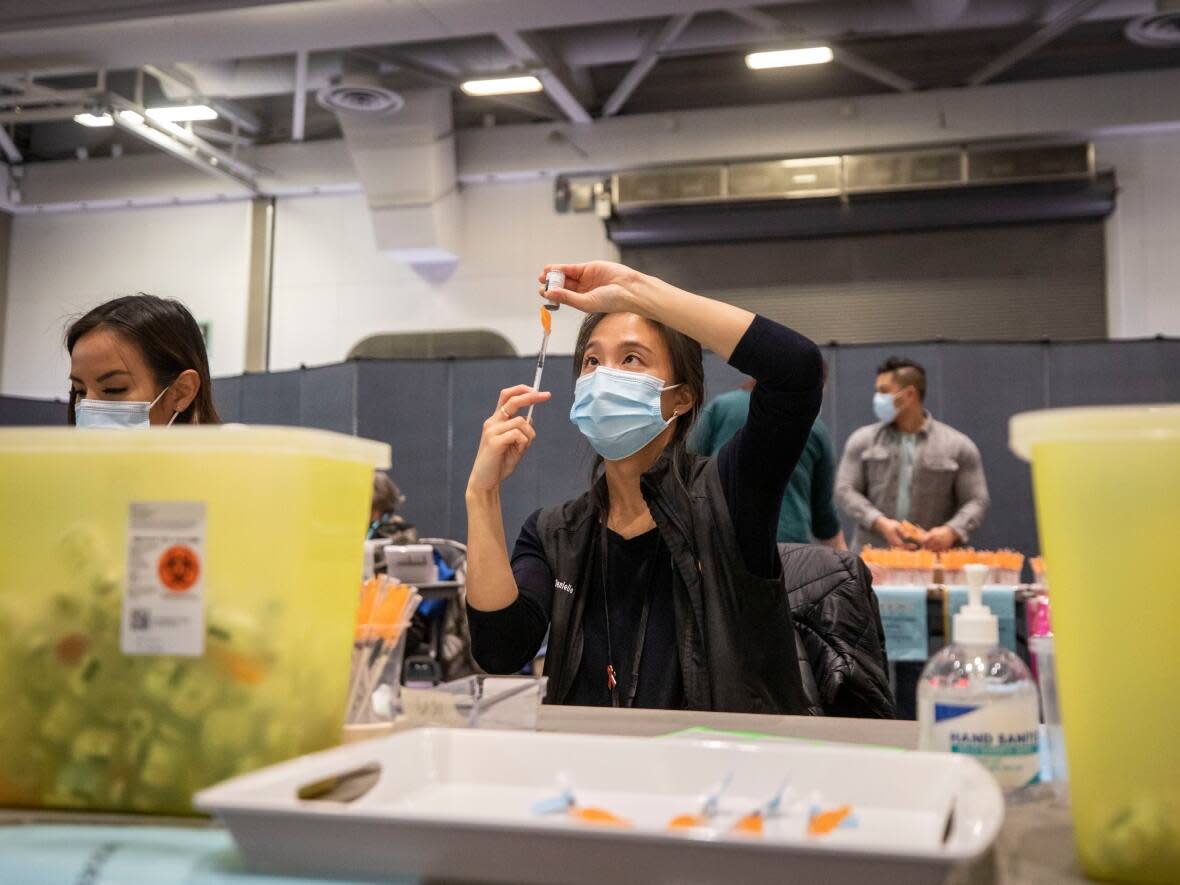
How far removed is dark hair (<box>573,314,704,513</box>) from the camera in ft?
5.98

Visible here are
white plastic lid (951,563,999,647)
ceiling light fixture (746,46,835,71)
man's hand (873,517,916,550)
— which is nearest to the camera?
white plastic lid (951,563,999,647)

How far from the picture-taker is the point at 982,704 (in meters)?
0.82

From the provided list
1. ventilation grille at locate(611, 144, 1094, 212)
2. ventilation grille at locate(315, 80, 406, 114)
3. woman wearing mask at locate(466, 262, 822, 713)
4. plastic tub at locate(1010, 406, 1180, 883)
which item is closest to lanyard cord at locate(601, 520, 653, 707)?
woman wearing mask at locate(466, 262, 822, 713)

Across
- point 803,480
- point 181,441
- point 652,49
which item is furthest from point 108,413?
point 652,49

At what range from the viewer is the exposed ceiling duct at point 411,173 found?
8.60 metres

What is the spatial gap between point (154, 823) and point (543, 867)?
30 centimetres

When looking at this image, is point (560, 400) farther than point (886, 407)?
Yes

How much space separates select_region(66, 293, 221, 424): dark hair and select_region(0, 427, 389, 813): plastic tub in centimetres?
133

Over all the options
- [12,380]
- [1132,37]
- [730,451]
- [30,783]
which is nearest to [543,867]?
[30,783]

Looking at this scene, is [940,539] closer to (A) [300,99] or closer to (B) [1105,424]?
(B) [1105,424]

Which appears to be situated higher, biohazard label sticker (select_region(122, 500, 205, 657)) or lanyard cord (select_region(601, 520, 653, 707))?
biohazard label sticker (select_region(122, 500, 205, 657))

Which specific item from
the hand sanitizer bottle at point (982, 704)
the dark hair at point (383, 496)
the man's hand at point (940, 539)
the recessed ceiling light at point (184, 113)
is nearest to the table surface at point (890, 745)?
the hand sanitizer bottle at point (982, 704)

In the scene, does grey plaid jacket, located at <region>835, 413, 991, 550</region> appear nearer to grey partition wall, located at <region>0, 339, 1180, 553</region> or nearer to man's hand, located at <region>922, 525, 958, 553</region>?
man's hand, located at <region>922, 525, 958, 553</region>

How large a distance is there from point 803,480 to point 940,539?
1497mm
